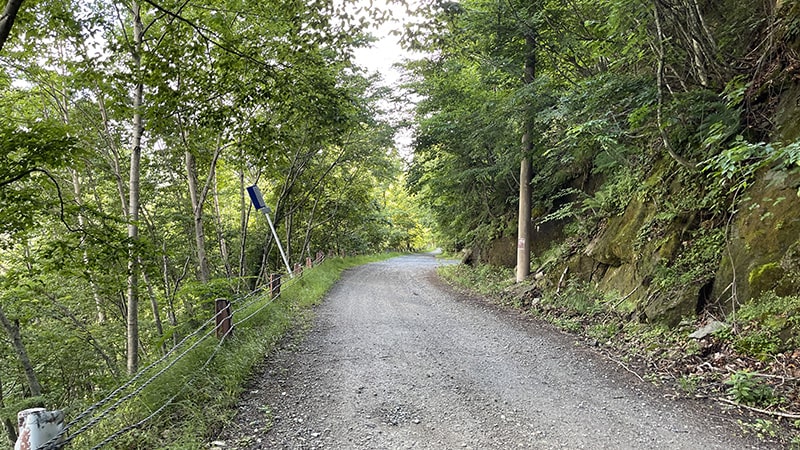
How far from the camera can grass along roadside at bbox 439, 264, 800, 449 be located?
10.9 feet

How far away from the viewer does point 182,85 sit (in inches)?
193

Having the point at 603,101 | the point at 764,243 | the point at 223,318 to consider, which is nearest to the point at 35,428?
the point at 223,318

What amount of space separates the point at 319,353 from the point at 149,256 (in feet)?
8.54

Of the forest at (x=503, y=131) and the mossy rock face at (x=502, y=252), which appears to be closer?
the forest at (x=503, y=131)

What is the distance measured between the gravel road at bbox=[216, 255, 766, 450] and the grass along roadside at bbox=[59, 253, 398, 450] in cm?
20

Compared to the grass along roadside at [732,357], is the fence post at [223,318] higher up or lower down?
higher up

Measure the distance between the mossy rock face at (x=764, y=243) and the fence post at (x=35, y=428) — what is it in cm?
622

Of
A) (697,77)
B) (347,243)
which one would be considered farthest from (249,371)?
(347,243)

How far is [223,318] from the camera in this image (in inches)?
208

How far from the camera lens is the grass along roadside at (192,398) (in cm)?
326

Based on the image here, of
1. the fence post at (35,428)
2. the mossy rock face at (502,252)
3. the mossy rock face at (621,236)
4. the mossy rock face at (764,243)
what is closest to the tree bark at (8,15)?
the fence post at (35,428)

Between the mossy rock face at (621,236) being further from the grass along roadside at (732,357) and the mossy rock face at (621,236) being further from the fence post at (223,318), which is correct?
the fence post at (223,318)

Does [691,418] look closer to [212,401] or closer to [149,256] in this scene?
[212,401]

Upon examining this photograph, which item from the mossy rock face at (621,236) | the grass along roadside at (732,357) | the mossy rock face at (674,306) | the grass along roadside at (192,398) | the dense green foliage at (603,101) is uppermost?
the dense green foliage at (603,101)
